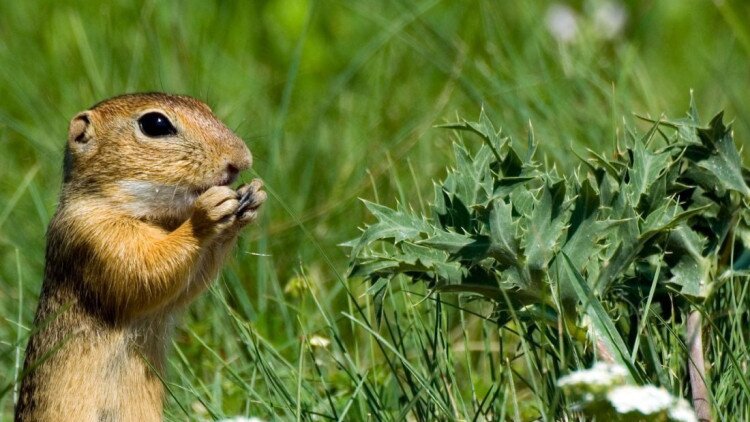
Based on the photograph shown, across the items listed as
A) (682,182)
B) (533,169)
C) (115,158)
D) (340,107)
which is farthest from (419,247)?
(340,107)

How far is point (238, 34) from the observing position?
6.27 metres

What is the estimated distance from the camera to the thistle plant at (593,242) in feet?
8.70

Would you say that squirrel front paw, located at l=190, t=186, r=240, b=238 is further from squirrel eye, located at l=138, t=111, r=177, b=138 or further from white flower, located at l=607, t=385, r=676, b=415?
white flower, located at l=607, t=385, r=676, b=415

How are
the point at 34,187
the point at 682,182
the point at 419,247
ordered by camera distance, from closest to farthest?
A: the point at 419,247, the point at 682,182, the point at 34,187

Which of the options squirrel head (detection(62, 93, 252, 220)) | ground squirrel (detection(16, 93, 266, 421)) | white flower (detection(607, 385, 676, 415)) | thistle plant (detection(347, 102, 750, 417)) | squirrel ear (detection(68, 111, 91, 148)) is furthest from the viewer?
squirrel ear (detection(68, 111, 91, 148))

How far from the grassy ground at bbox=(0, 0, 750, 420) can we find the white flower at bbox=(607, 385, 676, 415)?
0.70 metres

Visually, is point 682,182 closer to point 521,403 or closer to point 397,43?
point 521,403

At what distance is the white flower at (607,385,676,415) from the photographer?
2.04 meters

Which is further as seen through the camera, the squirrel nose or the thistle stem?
the squirrel nose

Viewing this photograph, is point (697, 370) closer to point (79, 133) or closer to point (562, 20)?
point (79, 133)

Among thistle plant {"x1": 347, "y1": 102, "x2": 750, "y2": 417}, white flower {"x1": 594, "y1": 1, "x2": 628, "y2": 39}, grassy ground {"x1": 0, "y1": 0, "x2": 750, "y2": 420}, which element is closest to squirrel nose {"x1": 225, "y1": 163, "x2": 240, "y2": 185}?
grassy ground {"x1": 0, "y1": 0, "x2": 750, "y2": 420}

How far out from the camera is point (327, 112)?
5453mm

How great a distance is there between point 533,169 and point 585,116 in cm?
178

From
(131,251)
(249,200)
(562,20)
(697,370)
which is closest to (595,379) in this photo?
(697,370)
